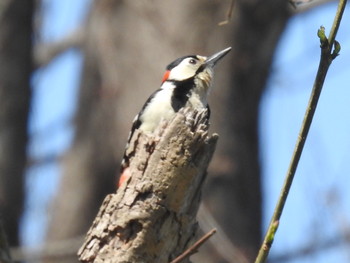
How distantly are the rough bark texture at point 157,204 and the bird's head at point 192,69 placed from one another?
1.07 m

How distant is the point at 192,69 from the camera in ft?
14.5

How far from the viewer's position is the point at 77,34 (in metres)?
9.91

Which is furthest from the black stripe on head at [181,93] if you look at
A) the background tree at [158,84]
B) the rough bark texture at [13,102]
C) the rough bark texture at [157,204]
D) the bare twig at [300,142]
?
the background tree at [158,84]

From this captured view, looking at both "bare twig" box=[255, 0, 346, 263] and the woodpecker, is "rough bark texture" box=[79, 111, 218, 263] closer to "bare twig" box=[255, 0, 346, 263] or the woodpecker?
the woodpecker

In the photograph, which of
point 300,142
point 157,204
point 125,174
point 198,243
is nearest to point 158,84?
point 125,174

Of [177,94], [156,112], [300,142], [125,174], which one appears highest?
[177,94]

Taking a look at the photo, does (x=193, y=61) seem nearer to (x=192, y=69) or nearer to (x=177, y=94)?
(x=192, y=69)

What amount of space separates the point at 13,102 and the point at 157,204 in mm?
2953

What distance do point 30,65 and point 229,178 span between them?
1531 millimetres

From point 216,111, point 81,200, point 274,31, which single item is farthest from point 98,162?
point 274,31

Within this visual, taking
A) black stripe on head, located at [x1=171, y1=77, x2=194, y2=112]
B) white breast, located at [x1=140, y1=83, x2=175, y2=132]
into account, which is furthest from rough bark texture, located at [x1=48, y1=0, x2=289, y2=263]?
white breast, located at [x1=140, y1=83, x2=175, y2=132]

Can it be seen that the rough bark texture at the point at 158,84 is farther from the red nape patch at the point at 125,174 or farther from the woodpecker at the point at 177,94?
the red nape patch at the point at 125,174

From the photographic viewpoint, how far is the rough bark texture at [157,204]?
307cm

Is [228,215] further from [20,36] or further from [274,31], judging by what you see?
[20,36]
